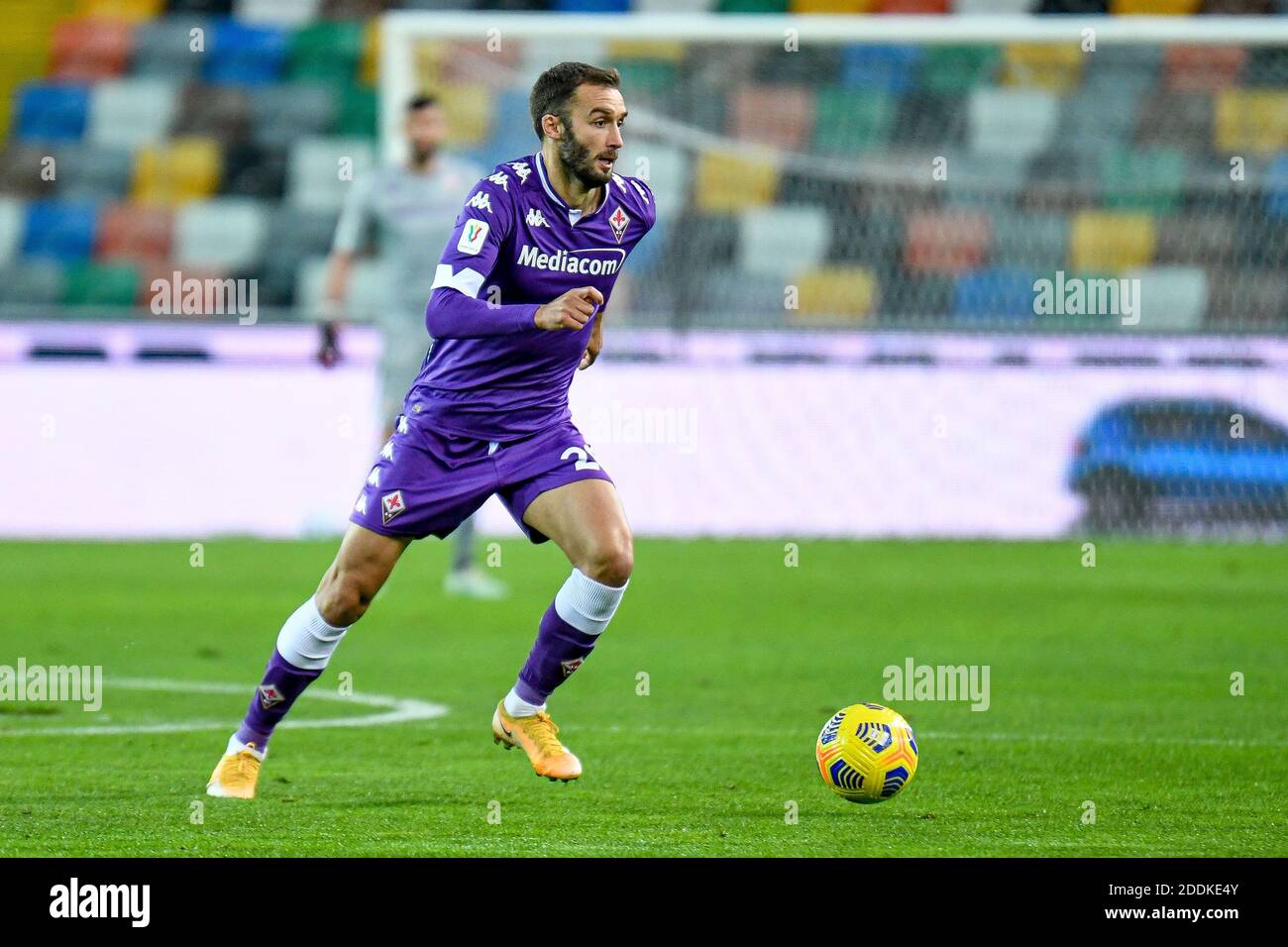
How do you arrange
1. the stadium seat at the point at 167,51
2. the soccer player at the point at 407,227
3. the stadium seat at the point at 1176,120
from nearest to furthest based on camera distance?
the soccer player at the point at 407,227
the stadium seat at the point at 1176,120
the stadium seat at the point at 167,51

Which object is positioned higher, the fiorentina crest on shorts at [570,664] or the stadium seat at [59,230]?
the stadium seat at [59,230]

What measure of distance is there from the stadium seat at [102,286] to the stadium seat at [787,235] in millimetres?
6045

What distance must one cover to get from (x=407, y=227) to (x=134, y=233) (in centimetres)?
928

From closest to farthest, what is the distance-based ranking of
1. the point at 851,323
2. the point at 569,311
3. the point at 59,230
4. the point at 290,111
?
the point at 569,311, the point at 851,323, the point at 59,230, the point at 290,111

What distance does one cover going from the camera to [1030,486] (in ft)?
50.9

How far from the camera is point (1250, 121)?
1591cm

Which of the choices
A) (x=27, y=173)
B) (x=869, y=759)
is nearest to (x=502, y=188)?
(x=869, y=759)

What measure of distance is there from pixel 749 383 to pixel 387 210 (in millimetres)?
4366

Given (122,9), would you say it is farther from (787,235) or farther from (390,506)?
(390,506)

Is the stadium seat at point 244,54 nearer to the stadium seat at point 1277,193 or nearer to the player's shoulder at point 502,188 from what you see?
the stadium seat at point 1277,193

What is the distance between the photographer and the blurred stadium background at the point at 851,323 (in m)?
15.3

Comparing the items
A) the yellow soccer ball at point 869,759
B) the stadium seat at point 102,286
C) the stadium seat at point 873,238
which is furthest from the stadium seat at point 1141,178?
the yellow soccer ball at point 869,759

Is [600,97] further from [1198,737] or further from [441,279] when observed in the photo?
[1198,737]
